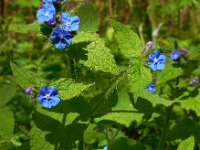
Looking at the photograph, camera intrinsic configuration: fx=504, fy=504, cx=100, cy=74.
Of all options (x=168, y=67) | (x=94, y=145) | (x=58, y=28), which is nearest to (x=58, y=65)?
(x=94, y=145)

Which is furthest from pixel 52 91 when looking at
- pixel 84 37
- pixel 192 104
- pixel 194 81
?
pixel 194 81

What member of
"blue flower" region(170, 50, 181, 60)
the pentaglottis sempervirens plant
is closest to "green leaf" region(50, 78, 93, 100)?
the pentaglottis sempervirens plant

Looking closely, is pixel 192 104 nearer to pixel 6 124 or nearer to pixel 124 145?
pixel 124 145

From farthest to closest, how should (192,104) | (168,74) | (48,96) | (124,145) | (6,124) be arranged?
(168,74), (192,104), (124,145), (6,124), (48,96)

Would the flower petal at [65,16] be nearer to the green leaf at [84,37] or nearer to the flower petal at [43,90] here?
the green leaf at [84,37]

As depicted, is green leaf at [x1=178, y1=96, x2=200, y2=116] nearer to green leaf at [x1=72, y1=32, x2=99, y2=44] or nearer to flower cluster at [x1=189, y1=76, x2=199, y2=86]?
flower cluster at [x1=189, y1=76, x2=199, y2=86]
